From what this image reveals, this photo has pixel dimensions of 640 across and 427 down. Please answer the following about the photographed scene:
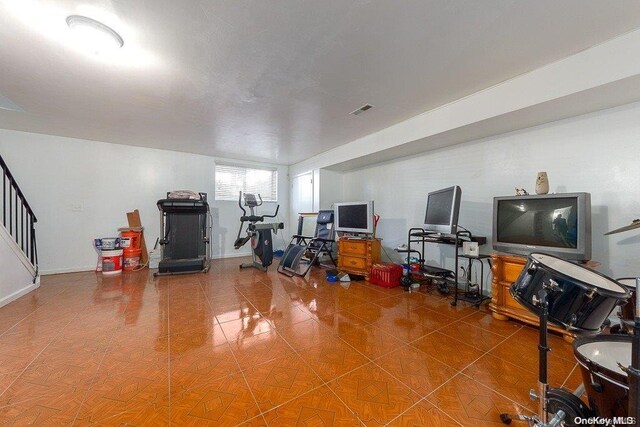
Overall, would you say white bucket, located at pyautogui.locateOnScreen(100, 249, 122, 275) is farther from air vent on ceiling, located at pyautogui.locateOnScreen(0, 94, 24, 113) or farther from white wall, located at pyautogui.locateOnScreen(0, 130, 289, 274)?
air vent on ceiling, located at pyautogui.locateOnScreen(0, 94, 24, 113)

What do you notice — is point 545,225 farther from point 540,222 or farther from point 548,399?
point 548,399

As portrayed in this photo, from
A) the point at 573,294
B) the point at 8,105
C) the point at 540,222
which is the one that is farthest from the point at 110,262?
the point at 540,222

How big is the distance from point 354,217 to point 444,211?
1.56m

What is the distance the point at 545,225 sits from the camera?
7.55ft

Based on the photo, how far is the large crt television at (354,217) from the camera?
12.9 ft

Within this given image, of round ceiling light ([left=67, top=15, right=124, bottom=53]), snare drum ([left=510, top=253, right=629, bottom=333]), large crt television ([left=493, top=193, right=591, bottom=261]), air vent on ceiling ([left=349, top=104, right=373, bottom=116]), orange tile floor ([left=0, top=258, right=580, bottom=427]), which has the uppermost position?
air vent on ceiling ([left=349, top=104, right=373, bottom=116])

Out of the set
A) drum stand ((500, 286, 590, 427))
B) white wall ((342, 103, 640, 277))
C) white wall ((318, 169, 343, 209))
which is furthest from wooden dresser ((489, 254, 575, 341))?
white wall ((318, 169, 343, 209))

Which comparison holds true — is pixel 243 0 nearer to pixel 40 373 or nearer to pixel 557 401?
pixel 557 401

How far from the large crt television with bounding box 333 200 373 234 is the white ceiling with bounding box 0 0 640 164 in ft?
4.75

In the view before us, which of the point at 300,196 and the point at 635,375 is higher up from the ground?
the point at 300,196

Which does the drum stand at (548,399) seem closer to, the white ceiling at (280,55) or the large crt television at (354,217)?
the white ceiling at (280,55)

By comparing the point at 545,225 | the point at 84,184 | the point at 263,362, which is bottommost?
the point at 263,362

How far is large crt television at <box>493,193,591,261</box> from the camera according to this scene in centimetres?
208

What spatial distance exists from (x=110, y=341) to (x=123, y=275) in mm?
2734
